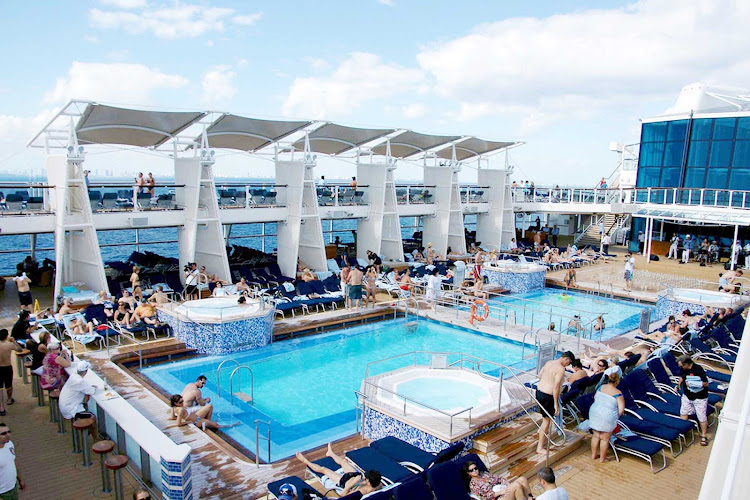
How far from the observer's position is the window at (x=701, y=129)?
24.8m

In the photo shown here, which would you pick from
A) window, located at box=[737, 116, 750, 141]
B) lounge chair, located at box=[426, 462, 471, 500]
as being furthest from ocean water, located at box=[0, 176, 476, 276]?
lounge chair, located at box=[426, 462, 471, 500]

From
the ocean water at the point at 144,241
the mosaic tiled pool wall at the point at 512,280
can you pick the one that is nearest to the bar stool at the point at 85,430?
the mosaic tiled pool wall at the point at 512,280

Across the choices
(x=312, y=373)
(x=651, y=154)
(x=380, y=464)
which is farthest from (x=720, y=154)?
(x=380, y=464)

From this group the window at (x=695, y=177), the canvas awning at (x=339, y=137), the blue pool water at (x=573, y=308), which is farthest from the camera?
the window at (x=695, y=177)

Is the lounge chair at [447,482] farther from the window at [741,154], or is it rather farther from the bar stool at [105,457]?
the window at [741,154]

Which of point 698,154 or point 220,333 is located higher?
point 698,154

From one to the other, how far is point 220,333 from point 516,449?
22.9 feet

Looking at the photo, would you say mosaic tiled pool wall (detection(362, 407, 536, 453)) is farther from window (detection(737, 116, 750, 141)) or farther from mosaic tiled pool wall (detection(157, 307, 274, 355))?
window (detection(737, 116, 750, 141))

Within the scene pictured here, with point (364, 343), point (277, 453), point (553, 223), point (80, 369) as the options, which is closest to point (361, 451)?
point (277, 453)

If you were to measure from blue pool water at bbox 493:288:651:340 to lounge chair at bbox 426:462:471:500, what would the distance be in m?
8.89

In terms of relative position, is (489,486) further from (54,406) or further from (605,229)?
(605,229)

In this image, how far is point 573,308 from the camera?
53.0 ft

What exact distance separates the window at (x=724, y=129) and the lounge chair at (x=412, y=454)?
24.3 metres

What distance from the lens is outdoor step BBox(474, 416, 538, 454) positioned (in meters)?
7.00
